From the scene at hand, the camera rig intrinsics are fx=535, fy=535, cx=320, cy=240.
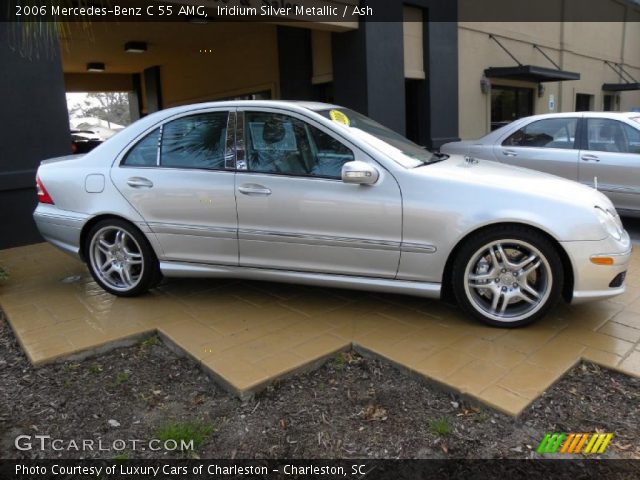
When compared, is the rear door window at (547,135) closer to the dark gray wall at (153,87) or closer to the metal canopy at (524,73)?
the metal canopy at (524,73)

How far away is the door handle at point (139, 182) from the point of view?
4172 mm

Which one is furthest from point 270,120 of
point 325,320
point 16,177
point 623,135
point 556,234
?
point 623,135

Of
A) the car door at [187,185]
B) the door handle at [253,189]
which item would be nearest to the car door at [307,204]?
the door handle at [253,189]

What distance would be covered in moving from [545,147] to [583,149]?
1.49 ft

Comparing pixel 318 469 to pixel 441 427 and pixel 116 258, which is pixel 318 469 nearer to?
pixel 441 427

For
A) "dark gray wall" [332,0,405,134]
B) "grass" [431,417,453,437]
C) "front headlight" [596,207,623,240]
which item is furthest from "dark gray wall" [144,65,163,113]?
"grass" [431,417,453,437]

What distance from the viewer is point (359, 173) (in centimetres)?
351

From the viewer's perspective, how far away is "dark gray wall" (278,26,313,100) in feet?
34.8

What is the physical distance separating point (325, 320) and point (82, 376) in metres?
1.63

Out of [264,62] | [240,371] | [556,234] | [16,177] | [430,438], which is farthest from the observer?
[264,62]

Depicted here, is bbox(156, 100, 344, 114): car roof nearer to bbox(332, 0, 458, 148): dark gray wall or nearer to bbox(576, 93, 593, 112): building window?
bbox(332, 0, 458, 148): dark gray wall

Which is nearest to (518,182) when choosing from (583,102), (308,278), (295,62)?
(308,278)

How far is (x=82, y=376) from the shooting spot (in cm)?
327

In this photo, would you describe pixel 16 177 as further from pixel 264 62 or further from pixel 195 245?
pixel 264 62
